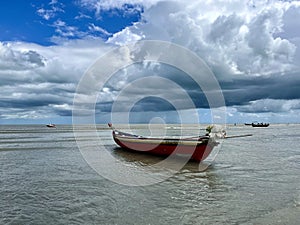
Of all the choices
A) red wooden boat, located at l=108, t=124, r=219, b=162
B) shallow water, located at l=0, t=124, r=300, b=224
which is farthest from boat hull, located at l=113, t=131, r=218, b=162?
shallow water, located at l=0, t=124, r=300, b=224

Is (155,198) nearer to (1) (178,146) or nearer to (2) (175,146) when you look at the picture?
(1) (178,146)

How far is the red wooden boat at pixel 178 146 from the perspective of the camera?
16.3 metres

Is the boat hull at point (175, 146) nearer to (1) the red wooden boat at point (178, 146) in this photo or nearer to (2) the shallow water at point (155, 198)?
(1) the red wooden boat at point (178, 146)

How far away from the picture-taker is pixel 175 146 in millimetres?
18047

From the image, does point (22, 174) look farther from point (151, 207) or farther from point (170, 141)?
point (170, 141)

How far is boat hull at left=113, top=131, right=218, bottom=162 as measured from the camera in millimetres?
16312

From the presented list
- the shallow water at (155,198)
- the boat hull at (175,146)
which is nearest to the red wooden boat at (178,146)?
the boat hull at (175,146)

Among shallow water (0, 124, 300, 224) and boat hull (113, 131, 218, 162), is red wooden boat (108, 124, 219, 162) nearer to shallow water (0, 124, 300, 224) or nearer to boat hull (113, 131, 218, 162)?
boat hull (113, 131, 218, 162)

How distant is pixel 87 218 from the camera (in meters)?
7.38

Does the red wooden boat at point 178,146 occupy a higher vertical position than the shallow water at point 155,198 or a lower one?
higher

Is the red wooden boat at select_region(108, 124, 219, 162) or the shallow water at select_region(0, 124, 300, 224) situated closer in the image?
the shallow water at select_region(0, 124, 300, 224)

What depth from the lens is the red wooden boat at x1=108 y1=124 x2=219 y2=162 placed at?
1627 cm

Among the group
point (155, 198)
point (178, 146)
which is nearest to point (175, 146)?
point (178, 146)

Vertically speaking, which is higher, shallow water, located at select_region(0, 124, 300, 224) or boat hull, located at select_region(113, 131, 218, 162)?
boat hull, located at select_region(113, 131, 218, 162)
